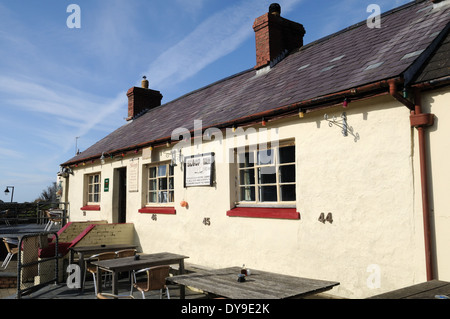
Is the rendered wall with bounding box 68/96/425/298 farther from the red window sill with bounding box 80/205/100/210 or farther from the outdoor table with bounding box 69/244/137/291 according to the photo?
the red window sill with bounding box 80/205/100/210

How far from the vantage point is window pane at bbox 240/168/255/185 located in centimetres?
790

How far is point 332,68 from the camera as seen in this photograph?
7.71m

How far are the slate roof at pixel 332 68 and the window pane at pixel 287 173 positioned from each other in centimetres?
116

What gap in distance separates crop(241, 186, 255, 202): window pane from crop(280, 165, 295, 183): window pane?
0.86m

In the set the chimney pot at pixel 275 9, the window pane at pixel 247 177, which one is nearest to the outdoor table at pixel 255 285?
the window pane at pixel 247 177

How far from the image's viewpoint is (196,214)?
29.3ft

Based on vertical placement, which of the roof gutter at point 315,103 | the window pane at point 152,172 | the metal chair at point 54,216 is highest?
the roof gutter at point 315,103

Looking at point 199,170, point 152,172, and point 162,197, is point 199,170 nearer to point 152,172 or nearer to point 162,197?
point 162,197

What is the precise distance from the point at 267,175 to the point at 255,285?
10.2 ft

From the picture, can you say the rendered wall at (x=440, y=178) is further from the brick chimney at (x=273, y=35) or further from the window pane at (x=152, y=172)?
the window pane at (x=152, y=172)

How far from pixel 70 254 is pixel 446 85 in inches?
334

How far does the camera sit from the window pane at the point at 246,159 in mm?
7871
